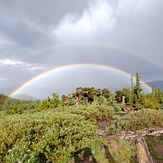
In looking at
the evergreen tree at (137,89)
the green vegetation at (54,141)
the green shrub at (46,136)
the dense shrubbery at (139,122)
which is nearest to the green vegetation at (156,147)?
the green vegetation at (54,141)

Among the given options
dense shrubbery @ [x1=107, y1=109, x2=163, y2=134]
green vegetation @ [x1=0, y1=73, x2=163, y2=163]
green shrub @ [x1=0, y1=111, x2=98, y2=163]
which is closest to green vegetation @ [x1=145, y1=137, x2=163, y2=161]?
green vegetation @ [x1=0, y1=73, x2=163, y2=163]

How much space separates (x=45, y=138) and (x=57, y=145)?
48 cm

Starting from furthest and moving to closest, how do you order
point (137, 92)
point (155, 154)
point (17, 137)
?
point (137, 92), point (155, 154), point (17, 137)

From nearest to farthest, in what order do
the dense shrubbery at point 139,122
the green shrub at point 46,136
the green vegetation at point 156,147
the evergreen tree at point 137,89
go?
the green shrub at point 46,136, the green vegetation at point 156,147, the dense shrubbery at point 139,122, the evergreen tree at point 137,89

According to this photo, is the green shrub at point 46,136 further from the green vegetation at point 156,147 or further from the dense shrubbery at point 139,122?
the dense shrubbery at point 139,122

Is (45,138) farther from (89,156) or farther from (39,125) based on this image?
(89,156)

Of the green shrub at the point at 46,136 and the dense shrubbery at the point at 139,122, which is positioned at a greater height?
the dense shrubbery at the point at 139,122

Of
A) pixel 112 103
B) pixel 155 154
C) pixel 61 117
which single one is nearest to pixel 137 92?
pixel 112 103

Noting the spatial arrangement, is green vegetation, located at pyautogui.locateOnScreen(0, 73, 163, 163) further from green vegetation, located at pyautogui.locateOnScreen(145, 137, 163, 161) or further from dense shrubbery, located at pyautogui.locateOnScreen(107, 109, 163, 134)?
dense shrubbery, located at pyautogui.locateOnScreen(107, 109, 163, 134)

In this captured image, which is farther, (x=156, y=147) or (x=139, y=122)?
(x=139, y=122)

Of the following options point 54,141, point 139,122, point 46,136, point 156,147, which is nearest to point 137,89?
point 139,122

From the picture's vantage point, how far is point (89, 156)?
5.79 metres

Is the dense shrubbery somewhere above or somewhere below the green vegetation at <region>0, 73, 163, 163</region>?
above

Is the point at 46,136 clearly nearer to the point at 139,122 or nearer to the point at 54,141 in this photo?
the point at 54,141
